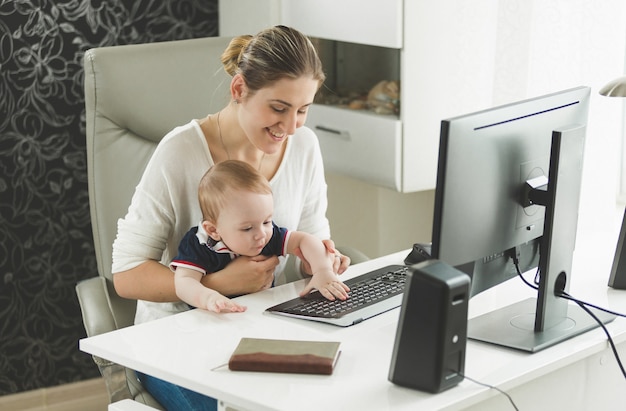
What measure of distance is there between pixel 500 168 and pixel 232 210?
1.67ft

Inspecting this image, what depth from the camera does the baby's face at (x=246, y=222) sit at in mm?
1812

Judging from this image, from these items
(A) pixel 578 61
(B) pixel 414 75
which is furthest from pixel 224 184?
(A) pixel 578 61

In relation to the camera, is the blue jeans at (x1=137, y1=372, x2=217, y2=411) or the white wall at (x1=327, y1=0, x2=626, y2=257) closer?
the blue jeans at (x1=137, y1=372, x2=217, y2=411)

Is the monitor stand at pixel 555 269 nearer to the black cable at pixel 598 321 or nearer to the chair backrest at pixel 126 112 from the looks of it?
the black cable at pixel 598 321

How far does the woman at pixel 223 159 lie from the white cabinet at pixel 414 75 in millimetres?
495

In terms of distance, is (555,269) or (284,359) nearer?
(284,359)

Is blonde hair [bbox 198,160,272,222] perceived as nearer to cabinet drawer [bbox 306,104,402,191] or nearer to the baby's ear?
the baby's ear

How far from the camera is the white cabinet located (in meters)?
2.42

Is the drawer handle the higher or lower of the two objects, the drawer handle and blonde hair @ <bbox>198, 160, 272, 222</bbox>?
the lower

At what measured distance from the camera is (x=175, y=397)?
1750mm

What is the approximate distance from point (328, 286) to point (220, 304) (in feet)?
0.73

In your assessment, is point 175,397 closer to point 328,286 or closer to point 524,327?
point 328,286

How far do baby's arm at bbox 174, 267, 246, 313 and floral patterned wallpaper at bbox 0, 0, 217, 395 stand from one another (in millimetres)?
1162

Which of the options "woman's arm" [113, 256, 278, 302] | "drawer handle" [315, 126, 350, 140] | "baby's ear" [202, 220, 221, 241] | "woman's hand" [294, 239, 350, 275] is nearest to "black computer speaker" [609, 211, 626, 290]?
"woman's hand" [294, 239, 350, 275]
